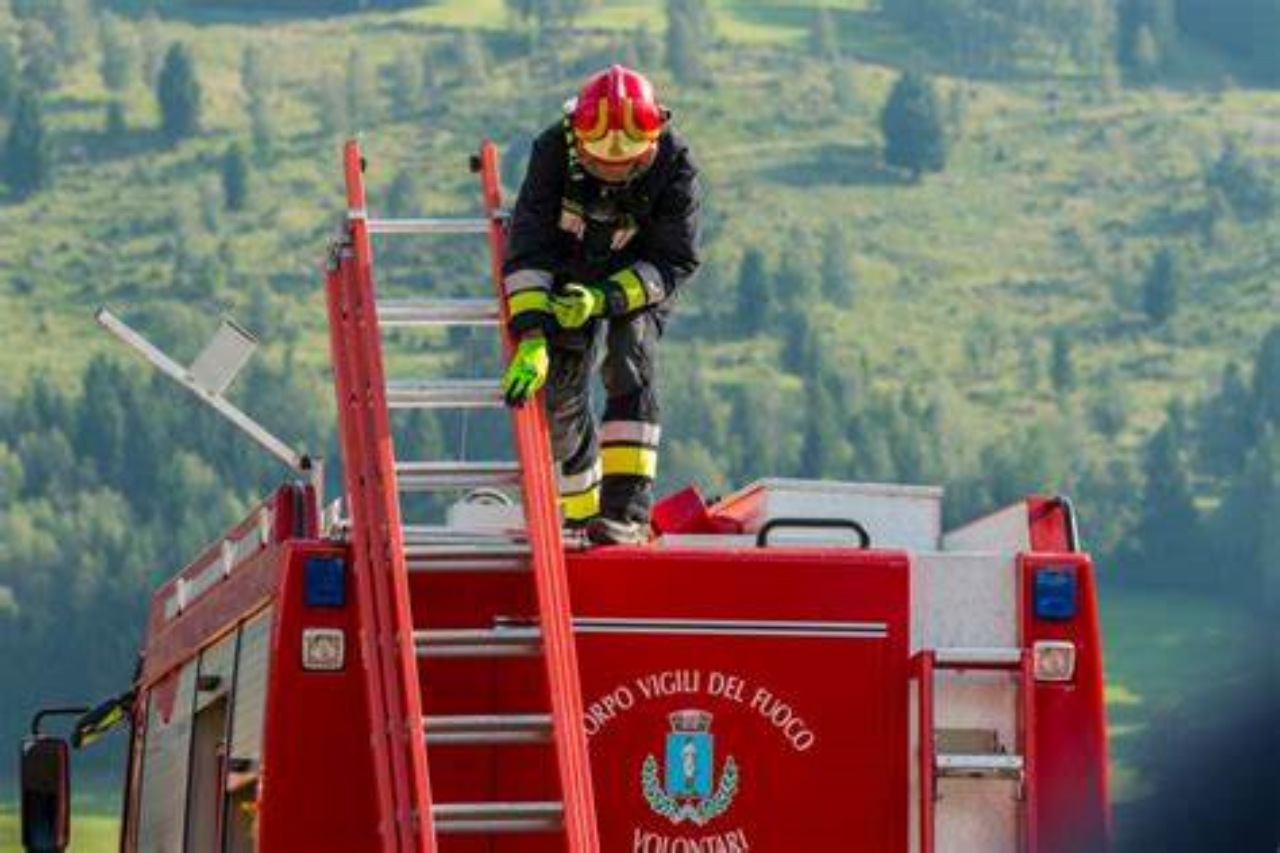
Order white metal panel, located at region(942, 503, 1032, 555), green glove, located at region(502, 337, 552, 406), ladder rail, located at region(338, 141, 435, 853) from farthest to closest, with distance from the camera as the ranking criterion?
white metal panel, located at region(942, 503, 1032, 555) < green glove, located at region(502, 337, 552, 406) < ladder rail, located at region(338, 141, 435, 853)

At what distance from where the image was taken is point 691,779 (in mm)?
13875

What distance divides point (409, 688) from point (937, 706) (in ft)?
5.07

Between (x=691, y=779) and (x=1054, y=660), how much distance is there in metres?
1.05

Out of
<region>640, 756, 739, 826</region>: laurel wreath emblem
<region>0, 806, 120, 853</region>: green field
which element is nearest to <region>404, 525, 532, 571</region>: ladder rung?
<region>640, 756, 739, 826</region>: laurel wreath emblem

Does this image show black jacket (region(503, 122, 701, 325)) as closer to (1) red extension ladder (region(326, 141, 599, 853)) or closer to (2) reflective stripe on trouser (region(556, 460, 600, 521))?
(1) red extension ladder (region(326, 141, 599, 853))

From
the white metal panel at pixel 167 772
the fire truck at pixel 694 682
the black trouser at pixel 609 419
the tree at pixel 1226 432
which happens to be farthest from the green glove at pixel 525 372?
the tree at pixel 1226 432

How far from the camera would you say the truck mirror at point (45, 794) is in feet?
54.0

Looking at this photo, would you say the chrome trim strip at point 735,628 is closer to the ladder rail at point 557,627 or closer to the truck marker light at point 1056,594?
the ladder rail at point 557,627

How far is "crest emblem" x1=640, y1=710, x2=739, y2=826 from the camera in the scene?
1384cm

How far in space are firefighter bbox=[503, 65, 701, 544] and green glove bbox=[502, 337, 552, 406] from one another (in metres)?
0.02

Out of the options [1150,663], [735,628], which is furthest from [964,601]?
[1150,663]

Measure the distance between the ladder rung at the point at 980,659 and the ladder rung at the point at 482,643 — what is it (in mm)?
1109

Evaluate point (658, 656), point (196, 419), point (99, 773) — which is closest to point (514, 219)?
point (658, 656)

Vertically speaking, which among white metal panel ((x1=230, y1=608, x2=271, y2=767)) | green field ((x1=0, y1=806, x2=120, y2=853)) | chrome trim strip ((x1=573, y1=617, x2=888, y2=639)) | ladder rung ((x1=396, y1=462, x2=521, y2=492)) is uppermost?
green field ((x1=0, y1=806, x2=120, y2=853))
